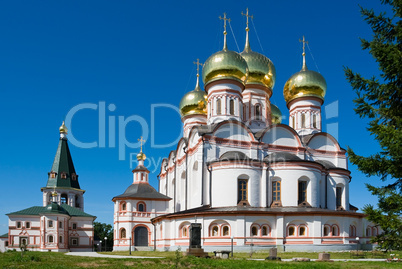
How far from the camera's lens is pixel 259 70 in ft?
105

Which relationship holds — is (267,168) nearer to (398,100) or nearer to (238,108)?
(238,108)

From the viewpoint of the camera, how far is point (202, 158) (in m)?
25.8

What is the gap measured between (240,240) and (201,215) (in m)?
2.59

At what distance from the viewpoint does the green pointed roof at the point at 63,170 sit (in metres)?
39.2

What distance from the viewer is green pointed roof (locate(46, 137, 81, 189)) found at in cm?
3922

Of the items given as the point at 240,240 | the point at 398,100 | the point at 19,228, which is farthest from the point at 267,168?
the point at 19,228

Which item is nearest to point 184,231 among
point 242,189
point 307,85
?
point 242,189

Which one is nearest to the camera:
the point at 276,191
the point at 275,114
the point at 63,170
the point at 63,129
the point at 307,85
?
the point at 276,191

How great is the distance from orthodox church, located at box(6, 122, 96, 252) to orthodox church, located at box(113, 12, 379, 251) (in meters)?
4.76

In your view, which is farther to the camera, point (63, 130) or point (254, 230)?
point (63, 130)

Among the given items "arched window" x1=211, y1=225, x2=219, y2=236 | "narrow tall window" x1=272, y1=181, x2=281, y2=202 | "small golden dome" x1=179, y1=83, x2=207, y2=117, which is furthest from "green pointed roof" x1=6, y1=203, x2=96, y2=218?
"narrow tall window" x1=272, y1=181, x2=281, y2=202

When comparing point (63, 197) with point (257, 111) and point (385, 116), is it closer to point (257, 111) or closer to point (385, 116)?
point (257, 111)

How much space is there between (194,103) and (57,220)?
1456cm

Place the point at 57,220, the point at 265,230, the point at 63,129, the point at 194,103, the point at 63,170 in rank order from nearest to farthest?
the point at 265,230, the point at 57,220, the point at 194,103, the point at 63,170, the point at 63,129
